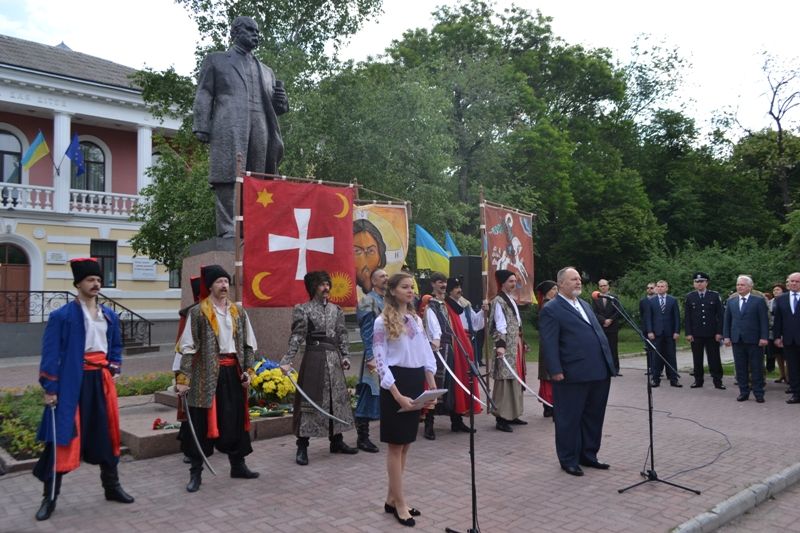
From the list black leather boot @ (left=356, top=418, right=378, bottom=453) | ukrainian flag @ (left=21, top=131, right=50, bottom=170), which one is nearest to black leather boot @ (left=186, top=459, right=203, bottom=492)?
black leather boot @ (left=356, top=418, right=378, bottom=453)

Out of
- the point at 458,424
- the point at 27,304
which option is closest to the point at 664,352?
the point at 458,424

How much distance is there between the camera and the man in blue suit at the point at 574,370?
624cm

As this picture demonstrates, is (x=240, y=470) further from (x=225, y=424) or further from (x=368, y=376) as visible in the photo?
(x=368, y=376)

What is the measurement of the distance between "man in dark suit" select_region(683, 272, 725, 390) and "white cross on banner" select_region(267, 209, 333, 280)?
294 inches

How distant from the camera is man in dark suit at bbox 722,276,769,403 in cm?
1071

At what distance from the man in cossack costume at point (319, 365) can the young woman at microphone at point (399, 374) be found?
1.83 metres

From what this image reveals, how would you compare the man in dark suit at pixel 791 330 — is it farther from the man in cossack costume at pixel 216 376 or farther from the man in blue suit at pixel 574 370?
the man in cossack costume at pixel 216 376

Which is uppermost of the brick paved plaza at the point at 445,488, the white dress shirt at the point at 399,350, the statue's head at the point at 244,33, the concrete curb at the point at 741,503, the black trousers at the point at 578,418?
the statue's head at the point at 244,33

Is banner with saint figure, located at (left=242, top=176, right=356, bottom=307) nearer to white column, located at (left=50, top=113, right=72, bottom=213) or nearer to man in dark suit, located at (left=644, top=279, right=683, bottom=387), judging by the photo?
man in dark suit, located at (left=644, top=279, right=683, bottom=387)

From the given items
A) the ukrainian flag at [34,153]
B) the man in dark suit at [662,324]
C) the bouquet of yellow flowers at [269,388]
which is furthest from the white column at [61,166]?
the man in dark suit at [662,324]

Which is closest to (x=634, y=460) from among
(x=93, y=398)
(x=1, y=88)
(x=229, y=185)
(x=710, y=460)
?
(x=710, y=460)

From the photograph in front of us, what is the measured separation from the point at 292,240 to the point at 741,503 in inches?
211

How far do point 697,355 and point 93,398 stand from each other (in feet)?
34.7

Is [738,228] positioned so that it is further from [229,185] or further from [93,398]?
[93,398]
